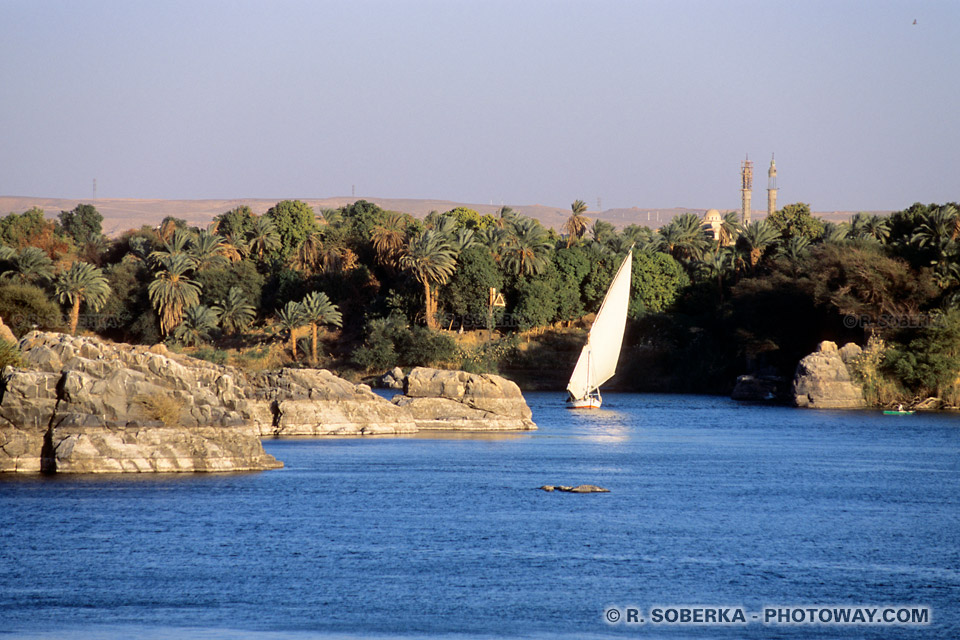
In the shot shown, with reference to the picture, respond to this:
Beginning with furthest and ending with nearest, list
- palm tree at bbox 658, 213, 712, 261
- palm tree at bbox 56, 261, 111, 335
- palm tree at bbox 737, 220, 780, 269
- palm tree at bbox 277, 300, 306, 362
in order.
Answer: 1. palm tree at bbox 658, 213, 712, 261
2. palm tree at bbox 737, 220, 780, 269
3. palm tree at bbox 277, 300, 306, 362
4. palm tree at bbox 56, 261, 111, 335

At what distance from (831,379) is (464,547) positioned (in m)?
44.1

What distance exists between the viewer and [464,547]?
1956cm

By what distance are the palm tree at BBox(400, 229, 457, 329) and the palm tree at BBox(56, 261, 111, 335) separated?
17.2m

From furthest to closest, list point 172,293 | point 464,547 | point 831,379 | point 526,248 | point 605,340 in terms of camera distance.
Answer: point 526,248, point 172,293, point 831,379, point 605,340, point 464,547

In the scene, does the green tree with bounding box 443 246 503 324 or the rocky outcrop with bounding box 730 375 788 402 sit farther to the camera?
the green tree with bounding box 443 246 503 324

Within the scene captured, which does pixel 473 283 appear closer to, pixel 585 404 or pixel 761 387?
pixel 761 387

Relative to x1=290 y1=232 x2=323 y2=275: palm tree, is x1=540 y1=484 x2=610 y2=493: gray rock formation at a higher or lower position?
lower

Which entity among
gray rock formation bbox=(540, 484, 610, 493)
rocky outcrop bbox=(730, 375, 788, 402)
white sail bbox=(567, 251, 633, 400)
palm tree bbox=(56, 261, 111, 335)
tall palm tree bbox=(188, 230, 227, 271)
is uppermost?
tall palm tree bbox=(188, 230, 227, 271)

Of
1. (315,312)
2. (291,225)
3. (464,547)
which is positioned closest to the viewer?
(464,547)

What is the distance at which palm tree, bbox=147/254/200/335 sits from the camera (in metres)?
69.3

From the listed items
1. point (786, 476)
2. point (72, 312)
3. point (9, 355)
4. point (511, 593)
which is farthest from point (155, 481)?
point (72, 312)

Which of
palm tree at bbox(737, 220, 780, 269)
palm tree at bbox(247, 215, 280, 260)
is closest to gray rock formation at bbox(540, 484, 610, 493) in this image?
palm tree at bbox(737, 220, 780, 269)

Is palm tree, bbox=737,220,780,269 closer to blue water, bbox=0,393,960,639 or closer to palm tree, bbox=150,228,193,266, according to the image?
palm tree, bbox=150,228,193,266

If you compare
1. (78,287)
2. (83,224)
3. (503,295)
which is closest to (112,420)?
(78,287)
